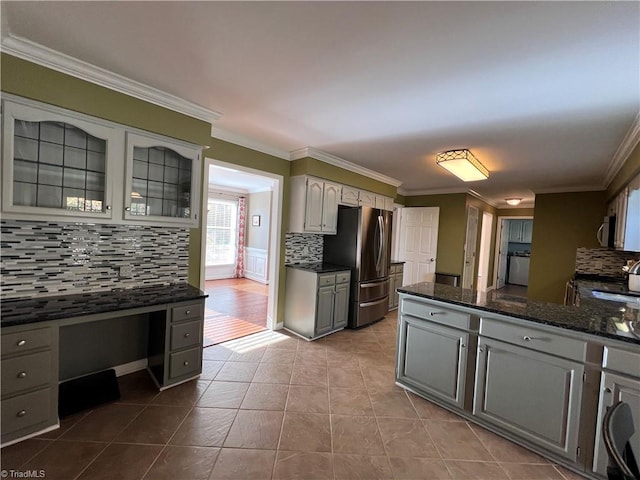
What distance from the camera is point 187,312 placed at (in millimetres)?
2371

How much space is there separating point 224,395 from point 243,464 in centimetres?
76

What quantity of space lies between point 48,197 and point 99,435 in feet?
5.33

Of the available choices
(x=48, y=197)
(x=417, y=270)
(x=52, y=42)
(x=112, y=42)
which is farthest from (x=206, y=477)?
(x=417, y=270)

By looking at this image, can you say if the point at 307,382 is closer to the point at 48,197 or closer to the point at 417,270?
the point at 48,197

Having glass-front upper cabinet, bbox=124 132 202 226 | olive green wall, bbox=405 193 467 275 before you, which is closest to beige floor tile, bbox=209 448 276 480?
glass-front upper cabinet, bbox=124 132 202 226

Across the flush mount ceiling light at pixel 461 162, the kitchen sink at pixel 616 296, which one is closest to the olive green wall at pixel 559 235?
the kitchen sink at pixel 616 296

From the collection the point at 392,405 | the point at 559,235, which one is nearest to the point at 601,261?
the point at 559,235

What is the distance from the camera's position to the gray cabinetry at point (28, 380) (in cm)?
163

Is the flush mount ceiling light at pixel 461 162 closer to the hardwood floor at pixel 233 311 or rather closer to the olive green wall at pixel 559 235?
the olive green wall at pixel 559 235

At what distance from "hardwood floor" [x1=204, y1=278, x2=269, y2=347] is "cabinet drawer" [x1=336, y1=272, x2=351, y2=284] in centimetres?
125

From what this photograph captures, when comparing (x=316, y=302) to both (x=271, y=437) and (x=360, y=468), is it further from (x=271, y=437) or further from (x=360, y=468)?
(x=360, y=468)

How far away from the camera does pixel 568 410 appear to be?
1696mm

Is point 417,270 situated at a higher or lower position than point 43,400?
higher

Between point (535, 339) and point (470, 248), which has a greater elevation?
point (470, 248)
